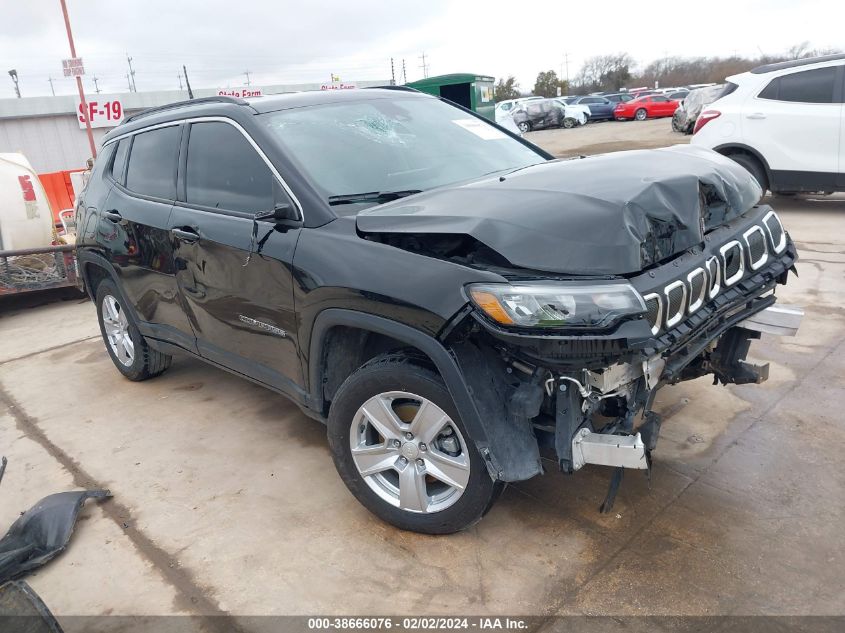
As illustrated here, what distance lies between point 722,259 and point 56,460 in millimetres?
3694

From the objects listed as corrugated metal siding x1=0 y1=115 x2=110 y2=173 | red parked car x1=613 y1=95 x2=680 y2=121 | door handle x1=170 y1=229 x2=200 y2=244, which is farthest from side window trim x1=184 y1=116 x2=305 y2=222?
red parked car x1=613 y1=95 x2=680 y2=121

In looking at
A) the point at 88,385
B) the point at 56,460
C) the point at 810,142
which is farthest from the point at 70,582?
the point at 810,142

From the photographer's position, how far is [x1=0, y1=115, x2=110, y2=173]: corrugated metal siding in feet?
66.1

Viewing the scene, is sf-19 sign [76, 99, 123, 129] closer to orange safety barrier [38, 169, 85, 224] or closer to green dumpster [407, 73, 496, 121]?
green dumpster [407, 73, 496, 121]

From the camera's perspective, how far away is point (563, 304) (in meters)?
2.27

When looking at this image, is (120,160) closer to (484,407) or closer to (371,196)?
(371,196)

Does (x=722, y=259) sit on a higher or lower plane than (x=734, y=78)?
lower

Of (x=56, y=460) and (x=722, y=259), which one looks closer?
(x=722, y=259)

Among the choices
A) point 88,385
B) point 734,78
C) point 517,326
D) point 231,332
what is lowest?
point 88,385

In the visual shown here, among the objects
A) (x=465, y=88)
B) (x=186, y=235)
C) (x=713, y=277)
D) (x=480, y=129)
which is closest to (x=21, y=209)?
(x=186, y=235)

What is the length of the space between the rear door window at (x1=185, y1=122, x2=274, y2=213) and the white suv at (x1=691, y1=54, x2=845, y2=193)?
721 centimetres

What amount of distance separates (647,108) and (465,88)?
19.0m

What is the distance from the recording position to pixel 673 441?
3547 millimetres

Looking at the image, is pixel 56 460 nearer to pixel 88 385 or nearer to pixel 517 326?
pixel 88 385
